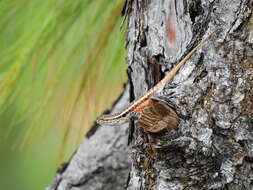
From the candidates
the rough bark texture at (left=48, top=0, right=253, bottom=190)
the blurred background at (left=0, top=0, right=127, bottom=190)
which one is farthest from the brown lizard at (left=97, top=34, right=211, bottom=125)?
the blurred background at (left=0, top=0, right=127, bottom=190)

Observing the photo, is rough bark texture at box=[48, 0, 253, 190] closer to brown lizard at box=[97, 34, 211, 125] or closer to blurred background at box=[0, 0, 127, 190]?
brown lizard at box=[97, 34, 211, 125]

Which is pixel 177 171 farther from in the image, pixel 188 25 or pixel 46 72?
pixel 46 72

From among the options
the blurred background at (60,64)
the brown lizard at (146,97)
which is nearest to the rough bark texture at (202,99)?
the brown lizard at (146,97)

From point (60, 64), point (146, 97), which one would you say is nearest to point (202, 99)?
point (146, 97)

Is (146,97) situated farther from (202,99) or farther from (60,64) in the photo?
(60,64)

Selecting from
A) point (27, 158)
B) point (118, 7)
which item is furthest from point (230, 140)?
point (27, 158)

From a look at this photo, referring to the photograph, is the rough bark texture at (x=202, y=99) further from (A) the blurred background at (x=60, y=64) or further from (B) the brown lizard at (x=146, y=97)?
(A) the blurred background at (x=60, y=64)
